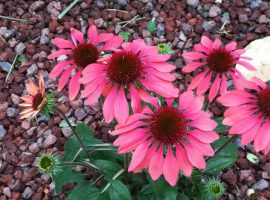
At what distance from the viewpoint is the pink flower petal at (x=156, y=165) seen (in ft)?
4.29

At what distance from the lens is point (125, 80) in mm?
1434

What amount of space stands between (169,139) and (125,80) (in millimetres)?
232

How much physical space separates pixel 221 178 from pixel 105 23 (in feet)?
3.55

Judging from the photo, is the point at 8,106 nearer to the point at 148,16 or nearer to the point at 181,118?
the point at 148,16

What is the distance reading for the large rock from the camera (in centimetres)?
232

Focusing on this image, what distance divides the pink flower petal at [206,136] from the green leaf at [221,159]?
18.1 inches

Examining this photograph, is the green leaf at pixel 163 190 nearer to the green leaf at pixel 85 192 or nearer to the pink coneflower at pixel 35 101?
the green leaf at pixel 85 192

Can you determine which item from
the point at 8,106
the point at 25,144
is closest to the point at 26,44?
the point at 8,106

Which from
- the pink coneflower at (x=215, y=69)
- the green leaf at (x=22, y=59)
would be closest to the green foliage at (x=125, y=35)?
the green leaf at (x=22, y=59)

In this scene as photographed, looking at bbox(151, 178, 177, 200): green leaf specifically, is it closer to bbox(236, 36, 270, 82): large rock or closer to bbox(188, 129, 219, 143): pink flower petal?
bbox(188, 129, 219, 143): pink flower petal

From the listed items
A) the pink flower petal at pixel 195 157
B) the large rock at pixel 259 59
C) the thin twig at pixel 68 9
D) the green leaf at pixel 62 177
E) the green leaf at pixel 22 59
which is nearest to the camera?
the pink flower petal at pixel 195 157

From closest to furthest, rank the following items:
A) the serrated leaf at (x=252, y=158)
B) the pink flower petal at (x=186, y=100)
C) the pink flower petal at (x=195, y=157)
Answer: the pink flower petal at (x=195, y=157)
the pink flower petal at (x=186, y=100)
the serrated leaf at (x=252, y=158)

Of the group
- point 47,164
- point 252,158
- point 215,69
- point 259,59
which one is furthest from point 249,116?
point 259,59

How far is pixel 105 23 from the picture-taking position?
256 cm
